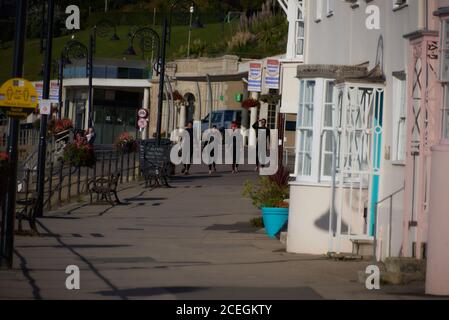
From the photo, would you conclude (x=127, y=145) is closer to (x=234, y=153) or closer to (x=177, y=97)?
(x=234, y=153)

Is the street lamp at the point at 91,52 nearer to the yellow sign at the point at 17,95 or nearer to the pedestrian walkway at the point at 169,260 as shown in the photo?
the pedestrian walkway at the point at 169,260

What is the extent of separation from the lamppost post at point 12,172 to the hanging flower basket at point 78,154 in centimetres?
1698

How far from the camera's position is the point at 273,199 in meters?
24.0

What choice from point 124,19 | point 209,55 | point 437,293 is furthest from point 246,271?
point 124,19

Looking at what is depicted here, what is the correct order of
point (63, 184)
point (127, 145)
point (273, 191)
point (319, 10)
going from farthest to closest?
point (127, 145) → point (63, 184) → point (273, 191) → point (319, 10)

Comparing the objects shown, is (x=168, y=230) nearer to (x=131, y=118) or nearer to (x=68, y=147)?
(x=68, y=147)

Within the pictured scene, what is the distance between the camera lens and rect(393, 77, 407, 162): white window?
18.4 m

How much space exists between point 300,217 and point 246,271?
3200 millimetres

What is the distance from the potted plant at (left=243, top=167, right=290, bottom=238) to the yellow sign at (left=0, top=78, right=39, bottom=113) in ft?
23.7

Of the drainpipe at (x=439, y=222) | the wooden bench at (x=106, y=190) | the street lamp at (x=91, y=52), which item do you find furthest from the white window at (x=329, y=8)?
the street lamp at (x=91, y=52)

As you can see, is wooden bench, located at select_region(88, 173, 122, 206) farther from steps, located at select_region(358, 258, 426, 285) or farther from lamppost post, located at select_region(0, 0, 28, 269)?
steps, located at select_region(358, 258, 426, 285)

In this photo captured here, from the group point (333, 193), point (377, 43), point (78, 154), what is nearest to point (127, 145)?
point (78, 154)

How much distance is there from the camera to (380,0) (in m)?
19.5

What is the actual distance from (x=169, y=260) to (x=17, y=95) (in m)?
3.65
